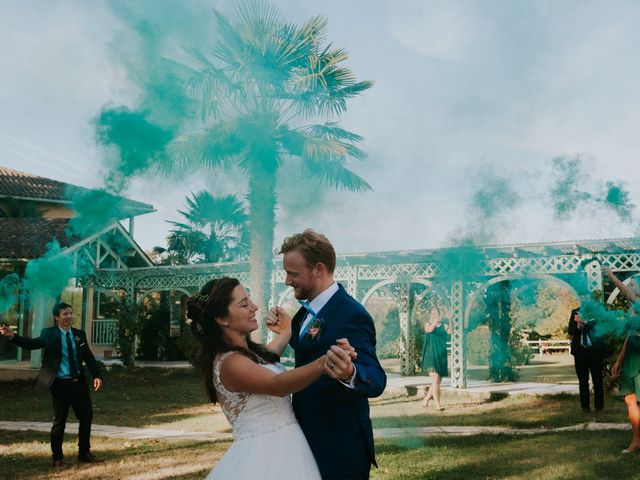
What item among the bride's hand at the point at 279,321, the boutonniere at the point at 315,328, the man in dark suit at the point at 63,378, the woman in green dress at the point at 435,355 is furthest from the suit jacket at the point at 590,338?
the boutonniere at the point at 315,328

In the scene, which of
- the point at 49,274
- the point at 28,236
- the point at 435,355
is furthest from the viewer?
the point at 28,236

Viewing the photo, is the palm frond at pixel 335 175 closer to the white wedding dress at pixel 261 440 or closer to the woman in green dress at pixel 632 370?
the woman in green dress at pixel 632 370

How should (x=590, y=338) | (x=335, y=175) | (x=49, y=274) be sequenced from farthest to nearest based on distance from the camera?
(x=49, y=274) < (x=335, y=175) < (x=590, y=338)

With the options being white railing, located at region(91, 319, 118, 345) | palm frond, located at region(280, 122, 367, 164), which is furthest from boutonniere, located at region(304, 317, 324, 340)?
white railing, located at region(91, 319, 118, 345)

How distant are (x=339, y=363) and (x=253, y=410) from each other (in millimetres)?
1071

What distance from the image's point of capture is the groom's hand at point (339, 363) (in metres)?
2.67

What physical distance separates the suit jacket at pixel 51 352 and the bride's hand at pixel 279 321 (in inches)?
214

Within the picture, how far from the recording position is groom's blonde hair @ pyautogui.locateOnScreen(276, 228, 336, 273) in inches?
137

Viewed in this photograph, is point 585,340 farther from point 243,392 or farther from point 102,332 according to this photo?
point 102,332

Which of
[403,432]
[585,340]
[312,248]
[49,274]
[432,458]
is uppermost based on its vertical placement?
[49,274]

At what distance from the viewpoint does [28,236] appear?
23.1 meters

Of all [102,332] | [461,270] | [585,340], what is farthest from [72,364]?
[102,332]

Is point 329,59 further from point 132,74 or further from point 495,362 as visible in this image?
point 495,362

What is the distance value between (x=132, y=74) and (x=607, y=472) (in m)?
8.01
